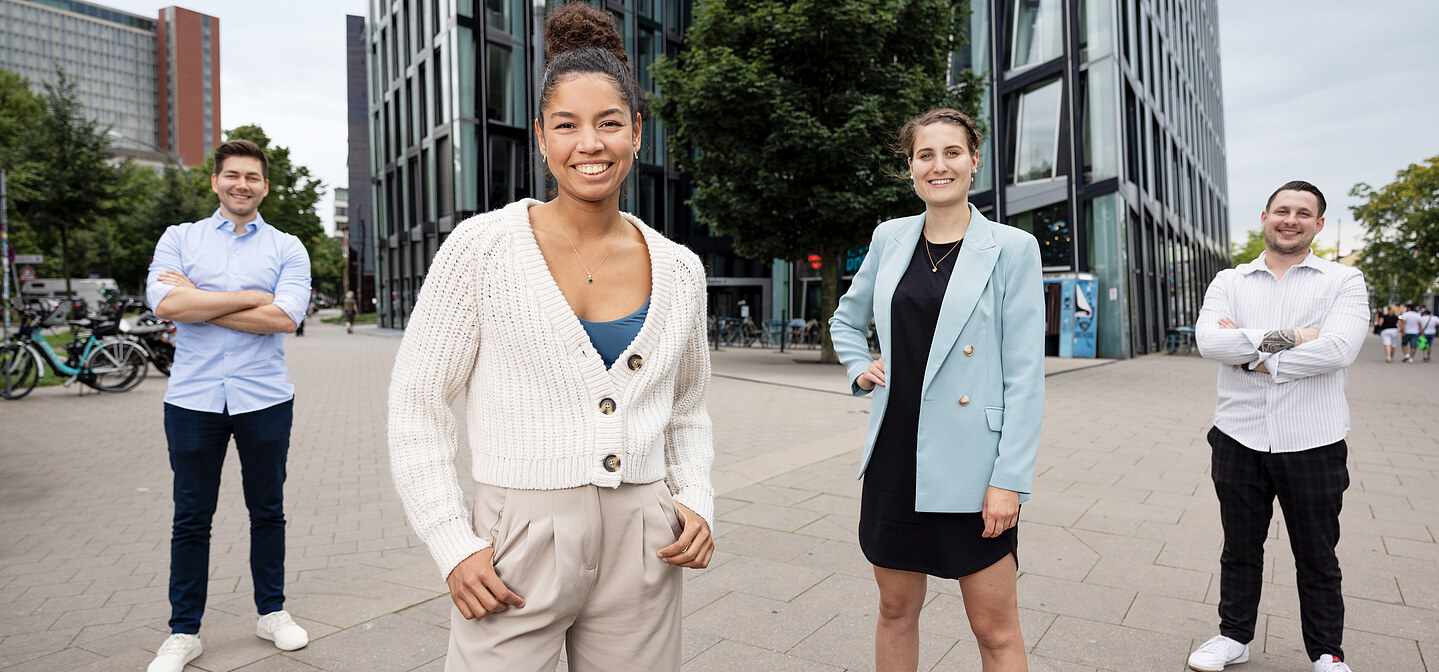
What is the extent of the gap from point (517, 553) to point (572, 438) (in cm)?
23

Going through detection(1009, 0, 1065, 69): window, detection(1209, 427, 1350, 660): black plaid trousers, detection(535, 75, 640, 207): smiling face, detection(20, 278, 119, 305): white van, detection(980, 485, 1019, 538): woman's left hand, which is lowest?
detection(1209, 427, 1350, 660): black plaid trousers

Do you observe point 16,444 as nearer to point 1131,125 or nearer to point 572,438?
point 572,438

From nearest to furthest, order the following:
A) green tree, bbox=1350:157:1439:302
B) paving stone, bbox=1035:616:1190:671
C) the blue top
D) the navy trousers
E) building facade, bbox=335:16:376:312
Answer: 1. the blue top
2. the navy trousers
3. paving stone, bbox=1035:616:1190:671
4. green tree, bbox=1350:157:1439:302
5. building facade, bbox=335:16:376:312

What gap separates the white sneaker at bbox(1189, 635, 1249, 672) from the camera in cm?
301

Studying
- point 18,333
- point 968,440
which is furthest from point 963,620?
point 18,333

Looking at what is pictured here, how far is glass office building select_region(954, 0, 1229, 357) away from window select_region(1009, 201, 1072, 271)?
0.10ft

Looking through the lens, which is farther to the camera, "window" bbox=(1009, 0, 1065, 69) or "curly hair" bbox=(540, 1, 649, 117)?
"window" bbox=(1009, 0, 1065, 69)

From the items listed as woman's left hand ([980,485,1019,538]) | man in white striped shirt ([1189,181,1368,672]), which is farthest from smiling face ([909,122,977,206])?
man in white striped shirt ([1189,181,1368,672])

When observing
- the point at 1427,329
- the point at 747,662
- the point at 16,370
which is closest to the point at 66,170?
the point at 16,370

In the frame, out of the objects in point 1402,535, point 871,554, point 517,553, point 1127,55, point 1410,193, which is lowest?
point 1402,535

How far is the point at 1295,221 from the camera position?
297cm

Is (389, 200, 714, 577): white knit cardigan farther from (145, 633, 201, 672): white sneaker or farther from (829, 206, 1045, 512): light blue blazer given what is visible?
(145, 633, 201, 672): white sneaker

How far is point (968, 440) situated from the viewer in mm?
2150

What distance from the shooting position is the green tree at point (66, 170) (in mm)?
22391
